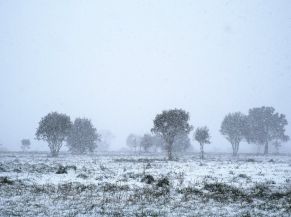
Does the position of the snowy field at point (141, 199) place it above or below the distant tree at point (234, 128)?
below

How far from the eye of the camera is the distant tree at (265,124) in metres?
122

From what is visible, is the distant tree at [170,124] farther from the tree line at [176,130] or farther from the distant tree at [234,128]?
the distant tree at [234,128]

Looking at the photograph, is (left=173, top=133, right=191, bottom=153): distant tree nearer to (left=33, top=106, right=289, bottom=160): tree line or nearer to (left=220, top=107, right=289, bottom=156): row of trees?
(left=33, top=106, right=289, bottom=160): tree line

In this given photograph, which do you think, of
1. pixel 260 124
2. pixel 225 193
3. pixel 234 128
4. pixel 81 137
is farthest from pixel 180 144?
pixel 225 193

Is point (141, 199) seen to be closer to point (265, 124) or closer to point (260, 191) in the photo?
point (260, 191)

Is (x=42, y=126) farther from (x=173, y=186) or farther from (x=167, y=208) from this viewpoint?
(x=167, y=208)

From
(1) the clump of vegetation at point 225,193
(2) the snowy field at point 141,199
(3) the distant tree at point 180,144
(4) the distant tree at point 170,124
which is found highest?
(4) the distant tree at point 170,124

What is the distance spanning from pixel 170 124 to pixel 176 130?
84.2 inches

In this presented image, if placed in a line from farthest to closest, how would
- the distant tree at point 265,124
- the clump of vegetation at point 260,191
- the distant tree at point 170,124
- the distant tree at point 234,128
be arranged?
the distant tree at point 265,124 → the distant tree at point 234,128 → the distant tree at point 170,124 → the clump of vegetation at point 260,191

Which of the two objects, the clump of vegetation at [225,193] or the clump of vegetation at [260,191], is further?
the clump of vegetation at [260,191]

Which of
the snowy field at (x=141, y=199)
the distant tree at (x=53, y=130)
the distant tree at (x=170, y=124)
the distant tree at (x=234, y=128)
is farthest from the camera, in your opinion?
the distant tree at (x=234, y=128)

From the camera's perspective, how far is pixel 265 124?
403ft

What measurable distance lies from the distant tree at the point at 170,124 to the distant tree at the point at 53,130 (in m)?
25.1

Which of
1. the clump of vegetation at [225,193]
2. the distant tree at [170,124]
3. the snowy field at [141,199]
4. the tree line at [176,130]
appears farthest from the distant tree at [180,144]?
the clump of vegetation at [225,193]
